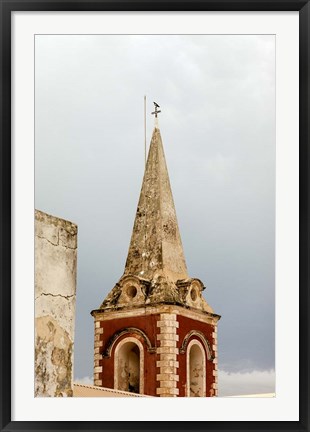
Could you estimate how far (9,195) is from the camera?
Answer: 848cm

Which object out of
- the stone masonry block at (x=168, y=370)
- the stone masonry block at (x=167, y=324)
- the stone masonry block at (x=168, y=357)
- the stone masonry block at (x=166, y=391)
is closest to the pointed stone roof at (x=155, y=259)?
the stone masonry block at (x=167, y=324)

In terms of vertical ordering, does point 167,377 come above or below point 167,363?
below

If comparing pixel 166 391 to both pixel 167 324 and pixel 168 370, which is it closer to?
pixel 168 370

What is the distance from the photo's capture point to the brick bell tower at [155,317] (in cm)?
2002

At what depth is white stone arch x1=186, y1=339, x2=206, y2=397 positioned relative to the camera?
19.7m

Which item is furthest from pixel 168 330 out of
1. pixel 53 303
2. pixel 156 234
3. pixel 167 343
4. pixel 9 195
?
pixel 9 195

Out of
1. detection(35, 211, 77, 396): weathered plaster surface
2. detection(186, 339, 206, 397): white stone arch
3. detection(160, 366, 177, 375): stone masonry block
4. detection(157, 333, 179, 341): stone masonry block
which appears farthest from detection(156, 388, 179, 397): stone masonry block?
detection(35, 211, 77, 396): weathered plaster surface

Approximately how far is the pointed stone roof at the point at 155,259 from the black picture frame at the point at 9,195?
38.7ft

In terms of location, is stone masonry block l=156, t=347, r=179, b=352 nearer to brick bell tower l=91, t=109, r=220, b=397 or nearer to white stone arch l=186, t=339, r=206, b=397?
brick bell tower l=91, t=109, r=220, b=397

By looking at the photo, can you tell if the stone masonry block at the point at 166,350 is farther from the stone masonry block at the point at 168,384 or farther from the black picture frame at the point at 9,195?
the black picture frame at the point at 9,195

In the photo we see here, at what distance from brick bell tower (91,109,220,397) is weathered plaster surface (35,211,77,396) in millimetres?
10555

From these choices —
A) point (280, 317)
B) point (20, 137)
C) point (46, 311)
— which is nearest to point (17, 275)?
point (46, 311)

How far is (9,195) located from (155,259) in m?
13.3

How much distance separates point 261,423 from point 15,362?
2.19 m
